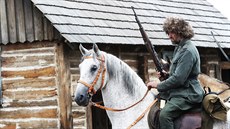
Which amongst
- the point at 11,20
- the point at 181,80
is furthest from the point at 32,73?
the point at 181,80

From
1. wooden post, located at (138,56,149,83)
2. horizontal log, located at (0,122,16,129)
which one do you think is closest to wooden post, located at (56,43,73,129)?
horizontal log, located at (0,122,16,129)

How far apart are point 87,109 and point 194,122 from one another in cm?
536

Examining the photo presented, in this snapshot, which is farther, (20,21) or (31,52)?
(20,21)

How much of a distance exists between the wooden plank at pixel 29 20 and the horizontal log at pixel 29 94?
114cm

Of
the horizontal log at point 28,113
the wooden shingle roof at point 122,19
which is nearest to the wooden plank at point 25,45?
the wooden shingle roof at point 122,19

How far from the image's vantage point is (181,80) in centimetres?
625

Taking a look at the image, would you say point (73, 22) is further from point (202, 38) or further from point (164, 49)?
point (202, 38)

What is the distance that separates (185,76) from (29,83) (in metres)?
6.00

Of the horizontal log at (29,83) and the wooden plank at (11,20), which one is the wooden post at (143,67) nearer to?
the horizontal log at (29,83)

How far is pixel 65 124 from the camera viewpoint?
35.8ft

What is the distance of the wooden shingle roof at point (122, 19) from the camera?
11.2 m

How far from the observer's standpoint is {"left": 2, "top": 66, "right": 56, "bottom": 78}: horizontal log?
1127 centimetres

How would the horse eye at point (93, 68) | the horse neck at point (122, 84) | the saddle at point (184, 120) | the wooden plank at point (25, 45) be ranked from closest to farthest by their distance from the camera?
1. the saddle at point (184, 120)
2. the horse eye at point (93, 68)
3. the horse neck at point (122, 84)
4. the wooden plank at point (25, 45)

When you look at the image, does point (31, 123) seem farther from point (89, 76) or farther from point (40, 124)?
point (89, 76)
